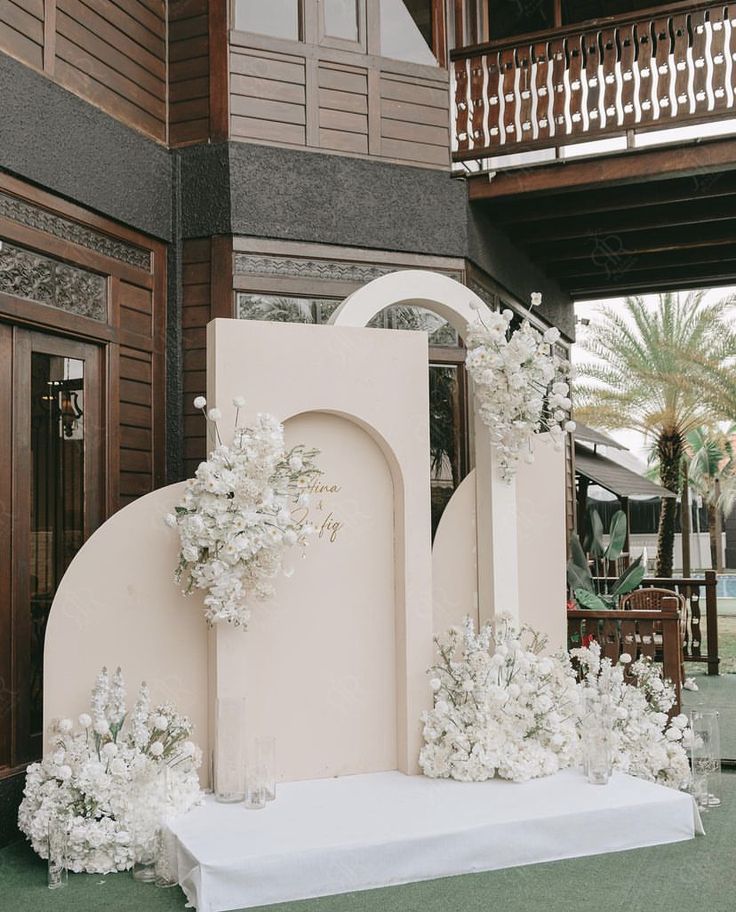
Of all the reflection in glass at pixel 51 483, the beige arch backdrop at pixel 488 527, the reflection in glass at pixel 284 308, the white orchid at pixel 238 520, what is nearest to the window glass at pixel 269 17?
the reflection in glass at pixel 284 308

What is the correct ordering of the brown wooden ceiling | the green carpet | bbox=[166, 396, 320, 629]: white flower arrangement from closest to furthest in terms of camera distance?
1. the green carpet
2. bbox=[166, 396, 320, 629]: white flower arrangement
3. the brown wooden ceiling

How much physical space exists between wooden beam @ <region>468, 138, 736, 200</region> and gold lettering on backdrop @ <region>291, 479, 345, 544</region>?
144 inches

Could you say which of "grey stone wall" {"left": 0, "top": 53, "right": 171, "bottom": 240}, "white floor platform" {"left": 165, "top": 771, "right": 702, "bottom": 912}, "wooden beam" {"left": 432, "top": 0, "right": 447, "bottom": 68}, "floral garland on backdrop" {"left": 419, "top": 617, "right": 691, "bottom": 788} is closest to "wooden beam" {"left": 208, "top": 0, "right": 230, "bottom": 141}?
"grey stone wall" {"left": 0, "top": 53, "right": 171, "bottom": 240}

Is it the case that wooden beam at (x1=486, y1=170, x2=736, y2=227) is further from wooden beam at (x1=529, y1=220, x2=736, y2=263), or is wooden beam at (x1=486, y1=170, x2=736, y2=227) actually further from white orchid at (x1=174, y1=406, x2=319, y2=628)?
white orchid at (x1=174, y1=406, x2=319, y2=628)

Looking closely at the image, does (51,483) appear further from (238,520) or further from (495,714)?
(495,714)

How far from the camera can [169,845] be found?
478 centimetres

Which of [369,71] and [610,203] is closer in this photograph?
[369,71]

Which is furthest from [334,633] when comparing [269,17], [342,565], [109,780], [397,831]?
[269,17]

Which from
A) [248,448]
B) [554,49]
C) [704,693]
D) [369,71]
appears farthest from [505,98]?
[704,693]

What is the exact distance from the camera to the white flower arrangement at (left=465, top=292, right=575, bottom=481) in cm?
594

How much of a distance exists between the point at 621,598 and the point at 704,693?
4.13 feet

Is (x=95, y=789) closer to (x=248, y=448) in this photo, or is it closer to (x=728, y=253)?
(x=248, y=448)

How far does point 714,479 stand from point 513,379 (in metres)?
30.4

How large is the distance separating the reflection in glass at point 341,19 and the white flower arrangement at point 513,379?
3.27 meters
